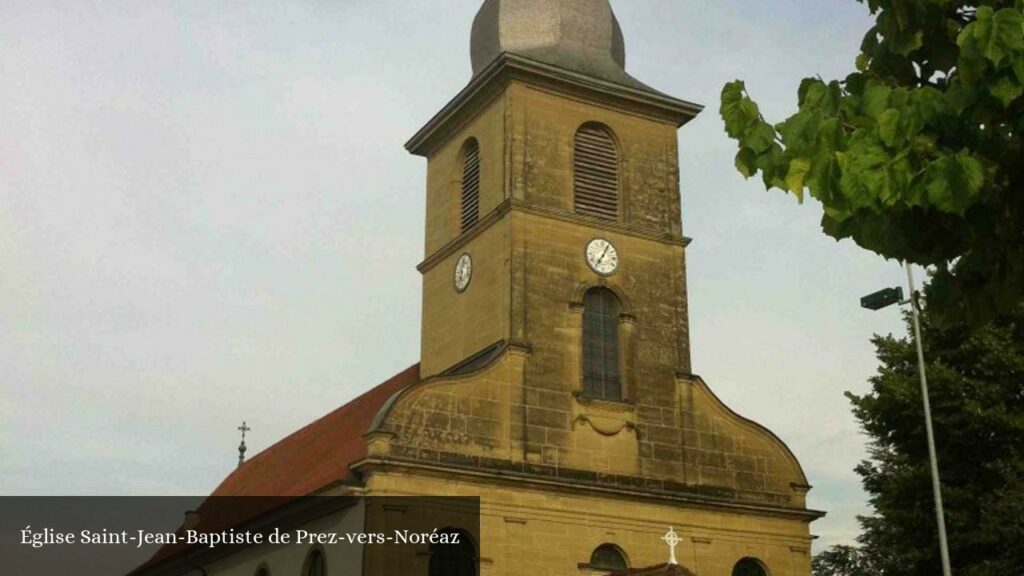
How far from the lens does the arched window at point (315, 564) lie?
28645mm

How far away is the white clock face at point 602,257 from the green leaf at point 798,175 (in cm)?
2274

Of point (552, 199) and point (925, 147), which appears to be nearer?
point (925, 147)

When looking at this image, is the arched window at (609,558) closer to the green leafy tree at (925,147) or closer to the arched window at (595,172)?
the arched window at (595,172)

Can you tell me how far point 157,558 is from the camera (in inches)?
1780

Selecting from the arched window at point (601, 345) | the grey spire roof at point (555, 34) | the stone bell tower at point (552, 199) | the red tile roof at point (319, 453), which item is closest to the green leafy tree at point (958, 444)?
the stone bell tower at point (552, 199)

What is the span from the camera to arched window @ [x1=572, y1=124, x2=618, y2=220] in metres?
31.5

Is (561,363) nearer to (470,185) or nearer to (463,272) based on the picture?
(463,272)

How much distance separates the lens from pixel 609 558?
28.2m

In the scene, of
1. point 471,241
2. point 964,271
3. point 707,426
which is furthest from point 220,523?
point 964,271

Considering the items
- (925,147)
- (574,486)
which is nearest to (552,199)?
(574,486)

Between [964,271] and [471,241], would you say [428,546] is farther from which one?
[964,271]

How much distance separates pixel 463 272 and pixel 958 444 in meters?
12.9

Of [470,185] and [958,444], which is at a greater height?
[470,185]

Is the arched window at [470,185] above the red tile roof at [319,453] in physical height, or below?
above
